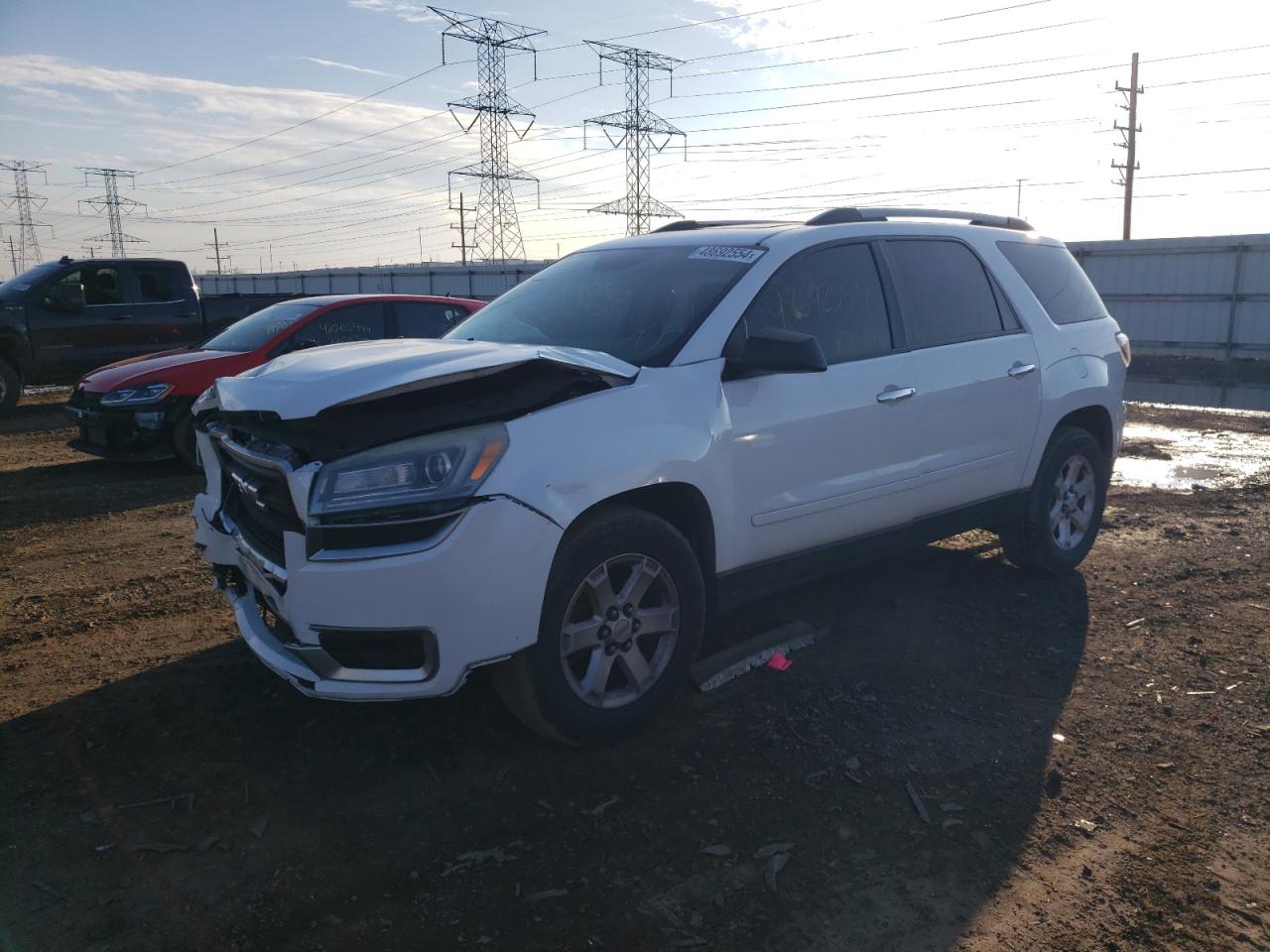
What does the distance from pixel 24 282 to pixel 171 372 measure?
603cm

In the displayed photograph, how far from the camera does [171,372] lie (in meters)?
8.69

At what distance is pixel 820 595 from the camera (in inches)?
207

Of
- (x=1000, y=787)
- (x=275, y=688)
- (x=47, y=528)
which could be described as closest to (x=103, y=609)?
(x=275, y=688)

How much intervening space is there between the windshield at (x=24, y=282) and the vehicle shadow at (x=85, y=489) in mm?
4487

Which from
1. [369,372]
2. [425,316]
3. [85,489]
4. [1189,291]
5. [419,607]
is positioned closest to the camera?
[419,607]

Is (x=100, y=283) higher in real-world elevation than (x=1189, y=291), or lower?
higher

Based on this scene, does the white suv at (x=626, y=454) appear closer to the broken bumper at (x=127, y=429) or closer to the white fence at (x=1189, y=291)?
the broken bumper at (x=127, y=429)

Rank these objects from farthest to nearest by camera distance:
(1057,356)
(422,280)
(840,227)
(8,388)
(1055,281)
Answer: (422,280), (8,388), (1055,281), (1057,356), (840,227)

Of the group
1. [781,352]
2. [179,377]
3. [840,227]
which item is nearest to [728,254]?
[840,227]

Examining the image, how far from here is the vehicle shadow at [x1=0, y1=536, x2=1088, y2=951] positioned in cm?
264

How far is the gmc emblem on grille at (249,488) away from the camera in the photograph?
137 inches

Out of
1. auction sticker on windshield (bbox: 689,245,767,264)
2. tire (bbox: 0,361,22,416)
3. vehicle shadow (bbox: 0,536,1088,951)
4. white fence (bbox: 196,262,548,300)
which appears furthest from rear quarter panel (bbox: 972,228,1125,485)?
white fence (bbox: 196,262,548,300)

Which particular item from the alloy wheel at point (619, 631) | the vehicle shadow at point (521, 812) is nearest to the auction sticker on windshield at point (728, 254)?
the alloy wheel at point (619, 631)

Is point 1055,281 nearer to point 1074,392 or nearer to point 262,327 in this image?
point 1074,392
